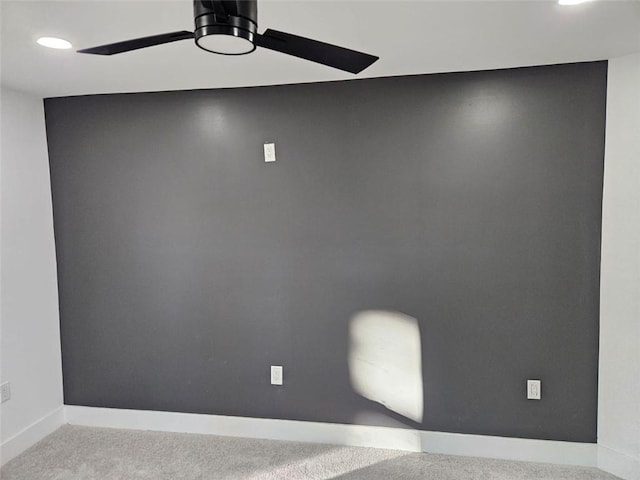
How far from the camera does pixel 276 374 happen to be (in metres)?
3.15

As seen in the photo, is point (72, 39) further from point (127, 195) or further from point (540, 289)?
point (540, 289)

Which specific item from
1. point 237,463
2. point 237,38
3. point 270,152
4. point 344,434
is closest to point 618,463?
point 344,434

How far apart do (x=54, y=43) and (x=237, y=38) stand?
135 cm

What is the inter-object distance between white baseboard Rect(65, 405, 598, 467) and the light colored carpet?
0.05m

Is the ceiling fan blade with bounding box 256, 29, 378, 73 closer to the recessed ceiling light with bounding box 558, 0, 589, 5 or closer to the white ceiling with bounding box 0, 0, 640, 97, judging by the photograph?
the white ceiling with bounding box 0, 0, 640, 97

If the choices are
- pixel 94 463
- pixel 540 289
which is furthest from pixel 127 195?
pixel 540 289

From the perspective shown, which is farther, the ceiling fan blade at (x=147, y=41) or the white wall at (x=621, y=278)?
the white wall at (x=621, y=278)

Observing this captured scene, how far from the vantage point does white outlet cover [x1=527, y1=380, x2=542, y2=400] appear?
283 cm

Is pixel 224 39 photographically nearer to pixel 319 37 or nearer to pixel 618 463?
pixel 319 37

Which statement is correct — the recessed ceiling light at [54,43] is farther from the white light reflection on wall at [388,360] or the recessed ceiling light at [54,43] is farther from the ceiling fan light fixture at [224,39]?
the white light reflection on wall at [388,360]

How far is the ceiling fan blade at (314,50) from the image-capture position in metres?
1.33

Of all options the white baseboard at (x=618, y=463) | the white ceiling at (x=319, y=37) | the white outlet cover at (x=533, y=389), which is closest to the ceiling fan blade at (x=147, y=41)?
the white ceiling at (x=319, y=37)

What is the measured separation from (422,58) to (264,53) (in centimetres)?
78

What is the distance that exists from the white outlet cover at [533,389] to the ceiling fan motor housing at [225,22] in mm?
2462
